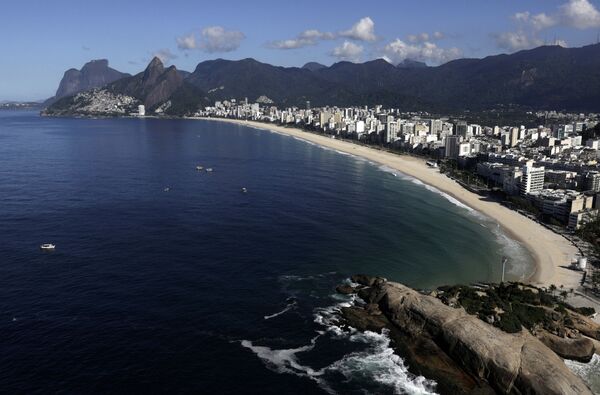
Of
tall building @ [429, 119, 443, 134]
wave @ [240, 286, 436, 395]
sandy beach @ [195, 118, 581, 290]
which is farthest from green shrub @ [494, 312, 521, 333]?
tall building @ [429, 119, 443, 134]

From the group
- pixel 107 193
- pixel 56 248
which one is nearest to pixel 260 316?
pixel 56 248

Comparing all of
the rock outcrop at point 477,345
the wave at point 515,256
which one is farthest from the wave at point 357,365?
the wave at point 515,256

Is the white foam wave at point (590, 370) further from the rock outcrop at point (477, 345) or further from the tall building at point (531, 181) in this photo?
the tall building at point (531, 181)

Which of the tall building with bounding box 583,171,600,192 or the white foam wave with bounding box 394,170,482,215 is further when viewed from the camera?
the tall building with bounding box 583,171,600,192

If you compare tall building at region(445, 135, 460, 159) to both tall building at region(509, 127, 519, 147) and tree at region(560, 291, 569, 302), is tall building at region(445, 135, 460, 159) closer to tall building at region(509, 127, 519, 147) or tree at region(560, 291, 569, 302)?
tall building at region(509, 127, 519, 147)

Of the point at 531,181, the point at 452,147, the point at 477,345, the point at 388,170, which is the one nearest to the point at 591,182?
the point at 531,181

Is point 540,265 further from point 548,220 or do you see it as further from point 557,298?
point 548,220

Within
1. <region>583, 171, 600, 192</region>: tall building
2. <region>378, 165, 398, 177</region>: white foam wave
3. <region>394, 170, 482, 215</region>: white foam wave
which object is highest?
<region>583, 171, 600, 192</region>: tall building
